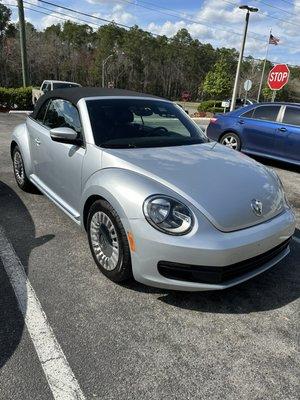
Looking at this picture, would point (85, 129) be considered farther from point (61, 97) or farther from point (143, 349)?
point (143, 349)

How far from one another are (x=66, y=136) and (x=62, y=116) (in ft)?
2.47

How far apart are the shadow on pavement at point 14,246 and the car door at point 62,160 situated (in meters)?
0.49

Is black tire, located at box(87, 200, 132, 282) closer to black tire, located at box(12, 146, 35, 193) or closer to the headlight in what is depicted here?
the headlight

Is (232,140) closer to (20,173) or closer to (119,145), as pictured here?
(20,173)

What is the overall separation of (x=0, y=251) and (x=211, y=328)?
86.8 inches

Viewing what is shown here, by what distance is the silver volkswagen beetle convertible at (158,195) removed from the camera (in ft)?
9.25

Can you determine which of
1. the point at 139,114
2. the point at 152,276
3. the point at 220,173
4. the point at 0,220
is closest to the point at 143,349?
the point at 152,276

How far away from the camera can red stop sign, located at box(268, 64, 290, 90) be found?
14669 mm

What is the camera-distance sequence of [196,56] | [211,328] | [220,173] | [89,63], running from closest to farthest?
1. [211,328]
2. [220,173]
3. [89,63]
4. [196,56]

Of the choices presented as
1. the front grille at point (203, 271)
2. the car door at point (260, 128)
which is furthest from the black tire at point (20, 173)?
the car door at point (260, 128)

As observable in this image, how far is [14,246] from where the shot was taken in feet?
13.0

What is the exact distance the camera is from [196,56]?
73938mm

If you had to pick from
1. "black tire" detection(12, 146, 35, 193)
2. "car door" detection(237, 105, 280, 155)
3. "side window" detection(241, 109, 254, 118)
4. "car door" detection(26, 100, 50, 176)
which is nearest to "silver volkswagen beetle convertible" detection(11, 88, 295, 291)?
"car door" detection(26, 100, 50, 176)

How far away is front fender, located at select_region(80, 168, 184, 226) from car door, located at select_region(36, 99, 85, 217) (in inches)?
19.2
